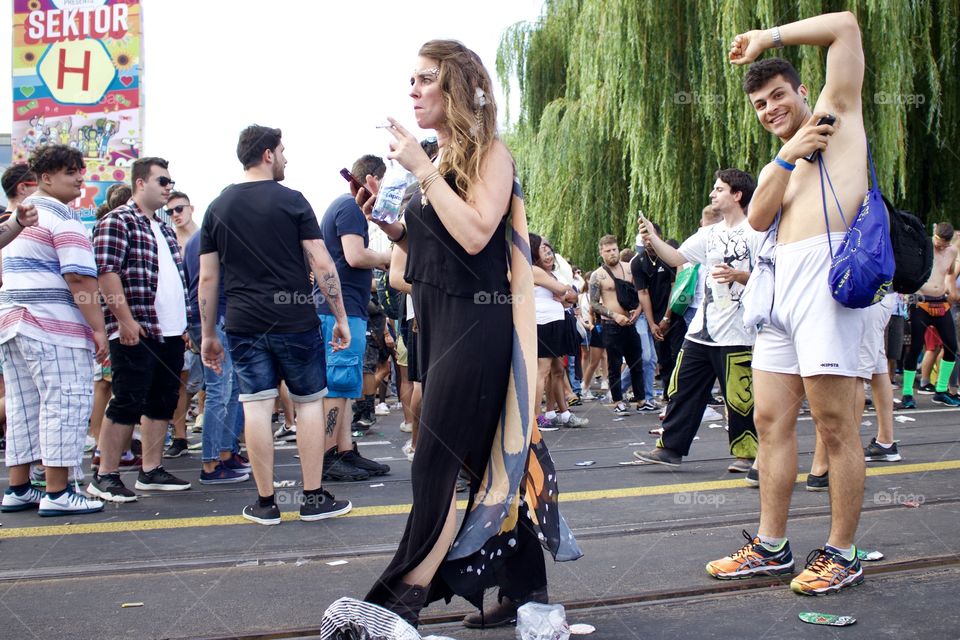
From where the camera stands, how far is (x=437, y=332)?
10.3ft

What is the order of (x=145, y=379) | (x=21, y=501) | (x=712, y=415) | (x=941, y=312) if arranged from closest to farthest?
(x=21, y=501) → (x=145, y=379) → (x=712, y=415) → (x=941, y=312)

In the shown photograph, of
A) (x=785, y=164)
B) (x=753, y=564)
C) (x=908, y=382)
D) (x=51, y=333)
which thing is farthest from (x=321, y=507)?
(x=908, y=382)

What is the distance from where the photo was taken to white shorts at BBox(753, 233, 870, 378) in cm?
377

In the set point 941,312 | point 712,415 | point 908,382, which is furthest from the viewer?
point 941,312

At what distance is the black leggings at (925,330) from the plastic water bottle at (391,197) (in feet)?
31.1

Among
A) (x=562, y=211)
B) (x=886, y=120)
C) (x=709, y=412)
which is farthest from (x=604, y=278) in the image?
(x=562, y=211)

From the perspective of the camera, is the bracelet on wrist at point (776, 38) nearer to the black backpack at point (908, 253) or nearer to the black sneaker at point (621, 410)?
the black backpack at point (908, 253)

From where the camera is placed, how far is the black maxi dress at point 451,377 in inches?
119

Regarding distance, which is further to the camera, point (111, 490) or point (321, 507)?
point (111, 490)

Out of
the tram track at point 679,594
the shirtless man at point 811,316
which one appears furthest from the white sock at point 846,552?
the tram track at point 679,594

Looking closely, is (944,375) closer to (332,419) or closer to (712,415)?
(712,415)

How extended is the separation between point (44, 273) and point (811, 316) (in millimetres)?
4584

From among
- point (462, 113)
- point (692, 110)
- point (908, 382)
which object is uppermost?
point (692, 110)

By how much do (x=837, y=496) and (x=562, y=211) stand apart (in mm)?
14024
